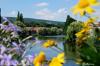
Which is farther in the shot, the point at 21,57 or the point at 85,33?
the point at 21,57

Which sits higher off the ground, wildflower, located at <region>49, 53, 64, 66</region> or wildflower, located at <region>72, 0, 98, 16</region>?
wildflower, located at <region>72, 0, 98, 16</region>

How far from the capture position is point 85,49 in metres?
1.01

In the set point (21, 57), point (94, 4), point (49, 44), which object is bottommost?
point (21, 57)

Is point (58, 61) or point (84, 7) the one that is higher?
point (84, 7)

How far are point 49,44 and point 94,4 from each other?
420 millimetres

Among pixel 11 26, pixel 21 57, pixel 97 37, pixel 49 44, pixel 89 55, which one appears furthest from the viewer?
pixel 11 26

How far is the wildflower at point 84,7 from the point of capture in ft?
3.31

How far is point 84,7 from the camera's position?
1.06m

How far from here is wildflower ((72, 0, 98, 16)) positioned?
39.8 inches

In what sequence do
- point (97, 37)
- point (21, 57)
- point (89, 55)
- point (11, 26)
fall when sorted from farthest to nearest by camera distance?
point (11, 26)
point (21, 57)
point (97, 37)
point (89, 55)

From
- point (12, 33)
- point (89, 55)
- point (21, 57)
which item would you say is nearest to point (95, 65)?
point (89, 55)

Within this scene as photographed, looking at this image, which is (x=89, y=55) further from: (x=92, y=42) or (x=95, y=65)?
(x=92, y=42)

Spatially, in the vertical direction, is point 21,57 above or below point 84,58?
below

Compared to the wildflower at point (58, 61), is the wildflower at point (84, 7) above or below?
above
